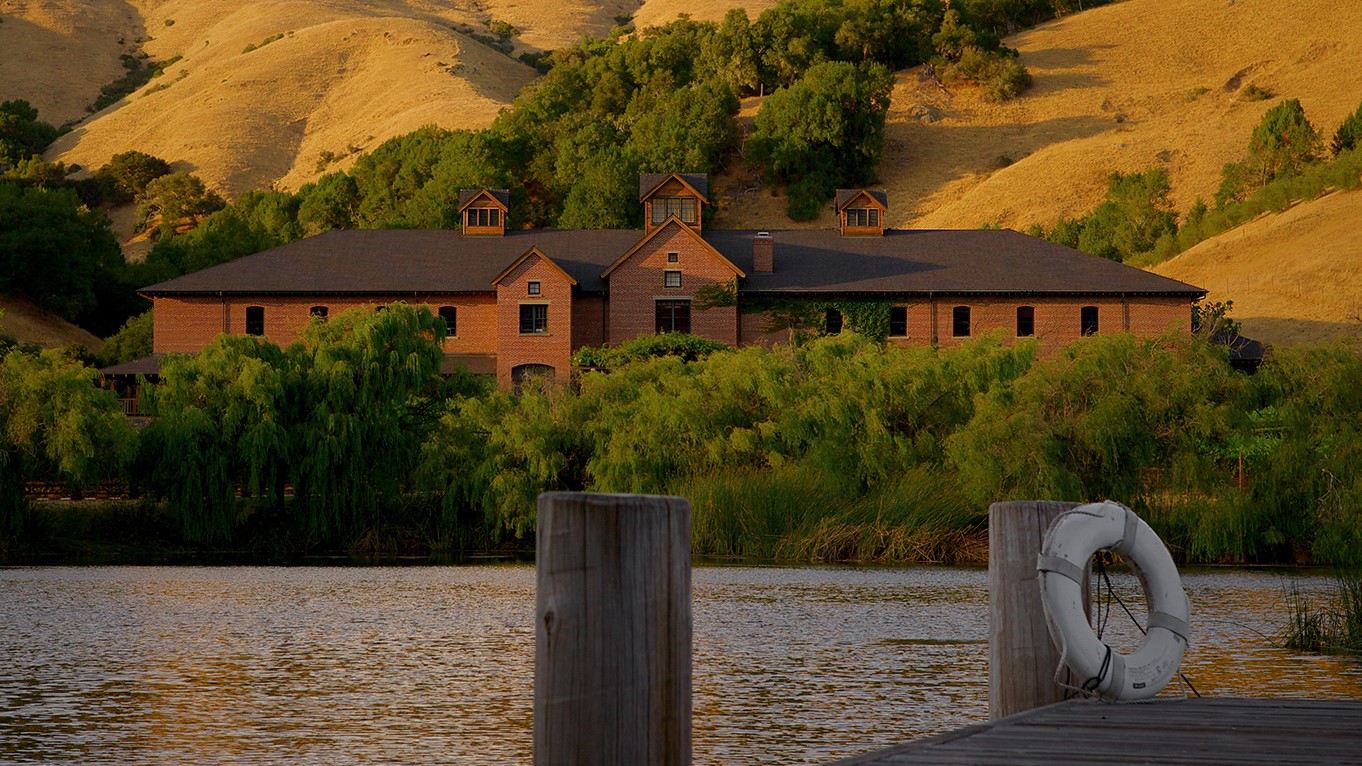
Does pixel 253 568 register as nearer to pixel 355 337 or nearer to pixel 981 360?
pixel 355 337

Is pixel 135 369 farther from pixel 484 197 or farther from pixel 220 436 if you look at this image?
pixel 220 436

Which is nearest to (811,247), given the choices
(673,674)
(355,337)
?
(355,337)

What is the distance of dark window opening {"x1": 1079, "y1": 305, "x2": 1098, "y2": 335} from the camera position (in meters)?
57.5

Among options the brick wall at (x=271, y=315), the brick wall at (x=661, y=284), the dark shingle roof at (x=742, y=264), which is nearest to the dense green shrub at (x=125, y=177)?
the dark shingle roof at (x=742, y=264)

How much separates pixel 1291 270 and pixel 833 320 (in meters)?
23.4

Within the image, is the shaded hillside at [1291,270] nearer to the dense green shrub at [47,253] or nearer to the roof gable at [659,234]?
the roof gable at [659,234]

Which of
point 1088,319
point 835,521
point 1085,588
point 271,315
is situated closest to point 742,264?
point 1088,319

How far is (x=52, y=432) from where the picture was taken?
33.5 m

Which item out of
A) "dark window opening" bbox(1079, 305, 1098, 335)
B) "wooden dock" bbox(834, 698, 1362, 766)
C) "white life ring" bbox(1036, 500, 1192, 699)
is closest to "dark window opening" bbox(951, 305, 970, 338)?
"dark window opening" bbox(1079, 305, 1098, 335)

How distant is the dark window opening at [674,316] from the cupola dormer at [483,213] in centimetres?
939

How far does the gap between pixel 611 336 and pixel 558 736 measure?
2047 inches

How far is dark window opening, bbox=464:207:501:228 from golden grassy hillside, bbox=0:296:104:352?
1963cm

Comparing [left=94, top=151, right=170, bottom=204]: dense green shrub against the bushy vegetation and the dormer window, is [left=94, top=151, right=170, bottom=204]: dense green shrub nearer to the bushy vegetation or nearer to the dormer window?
the bushy vegetation

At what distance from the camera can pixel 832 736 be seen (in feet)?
36.1
